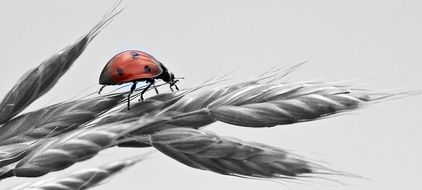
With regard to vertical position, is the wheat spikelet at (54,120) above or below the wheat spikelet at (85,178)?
above

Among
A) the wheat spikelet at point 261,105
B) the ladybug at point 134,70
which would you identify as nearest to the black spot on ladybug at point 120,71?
the ladybug at point 134,70

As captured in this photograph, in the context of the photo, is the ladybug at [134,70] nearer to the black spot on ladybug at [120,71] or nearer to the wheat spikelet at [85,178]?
the black spot on ladybug at [120,71]

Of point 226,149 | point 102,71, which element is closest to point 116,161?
point 102,71

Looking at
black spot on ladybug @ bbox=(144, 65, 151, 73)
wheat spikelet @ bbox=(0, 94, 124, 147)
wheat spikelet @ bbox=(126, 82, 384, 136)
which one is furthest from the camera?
black spot on ladybug @ bbox=(144, 65, 151, 73)

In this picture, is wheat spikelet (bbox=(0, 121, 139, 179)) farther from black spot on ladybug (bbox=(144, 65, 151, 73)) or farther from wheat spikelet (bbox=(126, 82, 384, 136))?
black spot on ladybug (bbox=(144, 65, 151, 73))

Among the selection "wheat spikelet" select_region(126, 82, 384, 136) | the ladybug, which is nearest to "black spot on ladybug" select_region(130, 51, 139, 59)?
the ladybug

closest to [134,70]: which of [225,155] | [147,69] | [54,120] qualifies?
[147,69]
